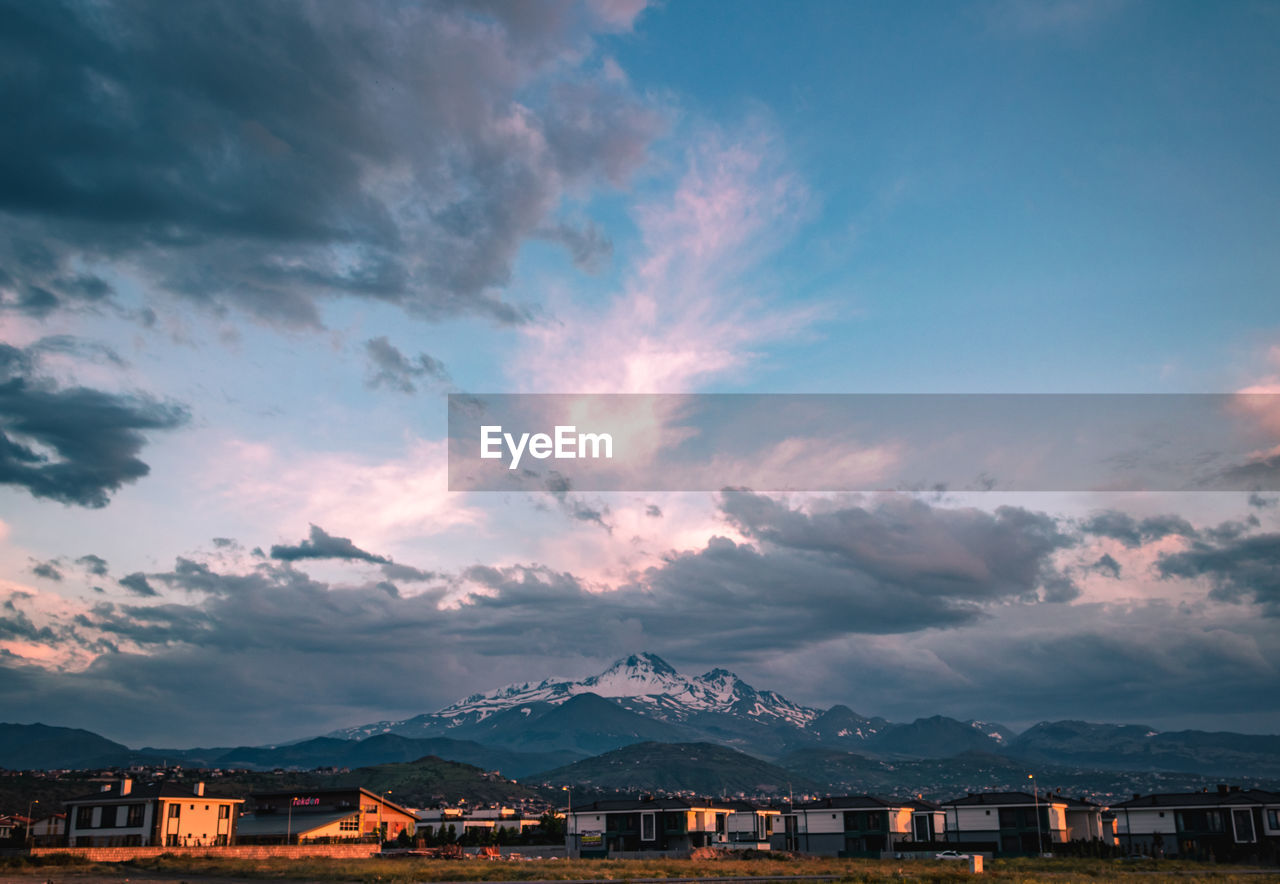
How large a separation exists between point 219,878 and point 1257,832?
3926 inches

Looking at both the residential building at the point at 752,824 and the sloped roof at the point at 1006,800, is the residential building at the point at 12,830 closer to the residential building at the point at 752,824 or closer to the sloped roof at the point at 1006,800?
the residential building at the point at 752,824

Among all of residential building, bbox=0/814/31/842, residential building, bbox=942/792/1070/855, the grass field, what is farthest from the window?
residential building, bbox=0/814/31/842

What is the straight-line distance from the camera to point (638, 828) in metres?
116

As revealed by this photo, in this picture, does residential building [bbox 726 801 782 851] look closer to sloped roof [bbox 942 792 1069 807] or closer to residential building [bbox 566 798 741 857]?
residential building [bbox 566 798 741 857]

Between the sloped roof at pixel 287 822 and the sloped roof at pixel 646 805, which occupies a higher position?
the sloped roof at pixel 646 805

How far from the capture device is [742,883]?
191 feet

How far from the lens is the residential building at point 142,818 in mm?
92625

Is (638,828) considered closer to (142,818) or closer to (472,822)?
(472,822)

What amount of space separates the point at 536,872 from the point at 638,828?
5288 cm

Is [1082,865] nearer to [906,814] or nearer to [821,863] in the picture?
[821,863]

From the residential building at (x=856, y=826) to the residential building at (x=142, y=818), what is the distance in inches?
2634

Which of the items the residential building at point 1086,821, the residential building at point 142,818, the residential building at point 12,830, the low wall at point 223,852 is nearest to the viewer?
the low wall at point 223,852

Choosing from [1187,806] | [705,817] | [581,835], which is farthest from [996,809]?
[581,835]

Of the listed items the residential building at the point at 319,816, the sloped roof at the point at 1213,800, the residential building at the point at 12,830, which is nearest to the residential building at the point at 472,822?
the residential building at the point at 319,816
